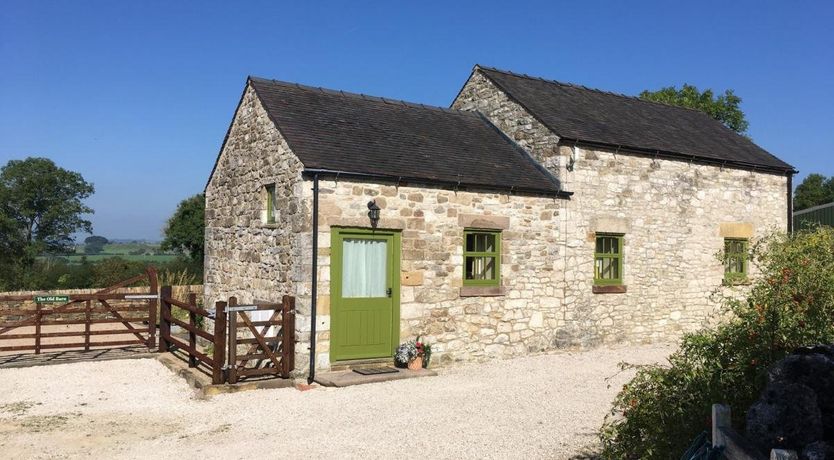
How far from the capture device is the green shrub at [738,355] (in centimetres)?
459

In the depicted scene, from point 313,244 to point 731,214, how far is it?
34.0 ft

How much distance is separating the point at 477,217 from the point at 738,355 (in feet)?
22.8

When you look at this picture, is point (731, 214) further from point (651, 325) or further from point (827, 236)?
point (827, 236)

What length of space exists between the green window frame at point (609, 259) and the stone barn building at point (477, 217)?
0.12 feet

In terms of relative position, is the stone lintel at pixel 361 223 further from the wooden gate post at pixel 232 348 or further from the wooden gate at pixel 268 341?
the wooden gate post at pixel 232 348

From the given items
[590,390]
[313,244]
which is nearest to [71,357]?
[313,244]

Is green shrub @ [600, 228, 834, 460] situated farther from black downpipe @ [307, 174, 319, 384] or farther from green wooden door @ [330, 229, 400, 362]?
green wooden door @ [330, 229, 400, 362]

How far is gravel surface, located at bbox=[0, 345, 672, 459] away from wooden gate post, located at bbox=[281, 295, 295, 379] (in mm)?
578

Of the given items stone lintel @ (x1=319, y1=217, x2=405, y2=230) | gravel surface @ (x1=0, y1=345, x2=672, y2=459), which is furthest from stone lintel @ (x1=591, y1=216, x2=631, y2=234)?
stone lintel @ (x1=319, y1=217, x2=405, y2=230)

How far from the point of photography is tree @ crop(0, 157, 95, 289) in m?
31.1

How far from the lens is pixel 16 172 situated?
3309 cm

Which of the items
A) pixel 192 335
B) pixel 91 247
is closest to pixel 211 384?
pixel 192 335

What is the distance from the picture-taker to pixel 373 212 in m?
10.3

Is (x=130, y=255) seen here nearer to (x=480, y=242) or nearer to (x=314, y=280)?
(x=480, y=242)
